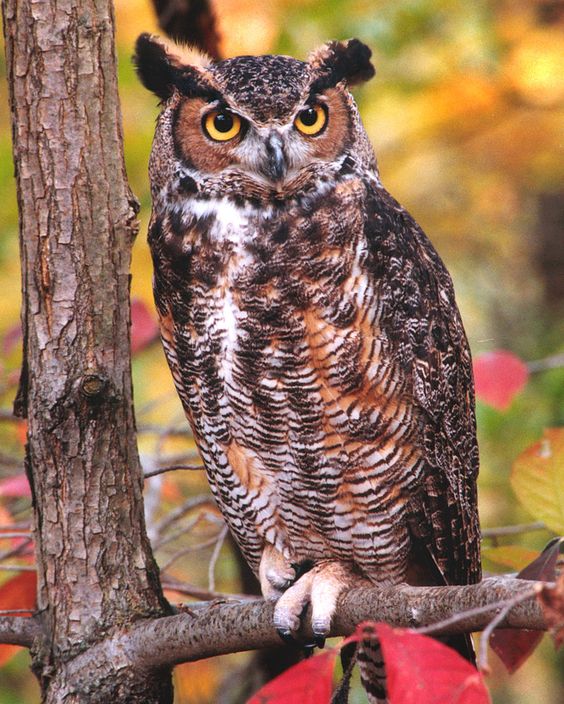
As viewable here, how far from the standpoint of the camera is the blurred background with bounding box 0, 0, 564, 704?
3119 millimetres

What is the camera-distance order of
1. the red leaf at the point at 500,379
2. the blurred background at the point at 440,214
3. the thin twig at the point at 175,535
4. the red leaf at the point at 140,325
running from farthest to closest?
the blurred background at the point at 440,214 < the red leaf at the point at 140,325 < the red leaf at the point at 500,379 < the thin twig at the point at 175,535

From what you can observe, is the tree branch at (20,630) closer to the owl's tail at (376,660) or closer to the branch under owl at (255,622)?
the branch under owl at (255,622)

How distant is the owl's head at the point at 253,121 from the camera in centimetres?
215

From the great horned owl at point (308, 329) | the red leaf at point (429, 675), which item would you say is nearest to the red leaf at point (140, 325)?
the great horned owl at point (308, 329)

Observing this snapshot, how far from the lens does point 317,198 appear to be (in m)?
2.17

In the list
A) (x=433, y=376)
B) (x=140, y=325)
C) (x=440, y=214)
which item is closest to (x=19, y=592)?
(x=140, y=325)

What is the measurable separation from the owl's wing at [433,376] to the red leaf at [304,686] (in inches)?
36.6

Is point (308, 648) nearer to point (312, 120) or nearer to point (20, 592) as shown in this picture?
point (20, 592)

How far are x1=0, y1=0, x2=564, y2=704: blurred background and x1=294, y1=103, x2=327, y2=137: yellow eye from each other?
0.80 m

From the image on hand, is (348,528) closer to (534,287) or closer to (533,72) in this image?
(533,72)

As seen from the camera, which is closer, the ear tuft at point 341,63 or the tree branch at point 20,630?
the tree branch at point 20,630

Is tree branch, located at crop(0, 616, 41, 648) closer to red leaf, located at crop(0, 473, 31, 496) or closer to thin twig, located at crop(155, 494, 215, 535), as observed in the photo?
red leaf, located at crop(0, 473, 31, 496)

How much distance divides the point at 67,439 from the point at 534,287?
4.57 metres

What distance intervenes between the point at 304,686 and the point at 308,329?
2.87ft
